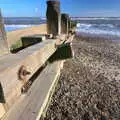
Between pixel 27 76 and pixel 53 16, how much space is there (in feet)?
6.86

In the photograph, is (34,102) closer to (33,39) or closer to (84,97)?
(33,39)

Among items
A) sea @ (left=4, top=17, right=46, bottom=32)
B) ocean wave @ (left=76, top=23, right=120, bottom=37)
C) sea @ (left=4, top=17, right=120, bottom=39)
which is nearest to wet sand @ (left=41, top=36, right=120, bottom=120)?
sea @ (left=4, top=17, right=46, bottom=32)

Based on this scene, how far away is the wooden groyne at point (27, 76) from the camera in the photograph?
2.55 ft

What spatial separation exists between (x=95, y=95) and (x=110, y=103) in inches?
12.5

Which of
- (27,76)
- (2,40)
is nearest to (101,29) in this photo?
(2,40)

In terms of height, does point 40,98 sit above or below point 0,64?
below

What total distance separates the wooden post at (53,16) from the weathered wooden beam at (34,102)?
0.79 metres

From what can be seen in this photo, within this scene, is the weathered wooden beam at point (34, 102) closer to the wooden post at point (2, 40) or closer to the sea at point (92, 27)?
the wooden post at point (2, 40)

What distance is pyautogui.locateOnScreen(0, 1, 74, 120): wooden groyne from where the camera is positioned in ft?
2.55

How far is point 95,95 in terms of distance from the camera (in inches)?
130

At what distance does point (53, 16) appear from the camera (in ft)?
9.45

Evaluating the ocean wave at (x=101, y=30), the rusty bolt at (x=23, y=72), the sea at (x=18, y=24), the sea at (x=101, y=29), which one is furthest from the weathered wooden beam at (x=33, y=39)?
the ocean wave at (x=101, y=30)

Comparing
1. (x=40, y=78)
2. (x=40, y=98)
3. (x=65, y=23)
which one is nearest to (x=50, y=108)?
(x=40, y=78)

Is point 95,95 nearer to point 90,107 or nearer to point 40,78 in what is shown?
point 90,107
